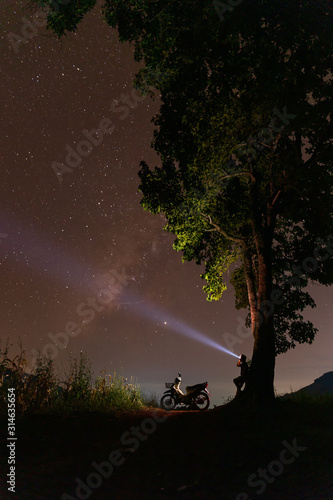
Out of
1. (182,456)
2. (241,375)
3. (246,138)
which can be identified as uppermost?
(246,138)

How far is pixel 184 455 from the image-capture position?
9.09 meters

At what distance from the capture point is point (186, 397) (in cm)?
1695

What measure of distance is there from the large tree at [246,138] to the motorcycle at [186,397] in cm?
372

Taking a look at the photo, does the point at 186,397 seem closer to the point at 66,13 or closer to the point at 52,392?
the point at 52,392

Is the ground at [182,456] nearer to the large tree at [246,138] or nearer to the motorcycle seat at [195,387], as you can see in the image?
the large tree at [246,138]

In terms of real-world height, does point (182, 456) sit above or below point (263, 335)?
below

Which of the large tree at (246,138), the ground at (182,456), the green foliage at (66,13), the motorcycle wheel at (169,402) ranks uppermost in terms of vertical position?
the green foliage at (66,13)

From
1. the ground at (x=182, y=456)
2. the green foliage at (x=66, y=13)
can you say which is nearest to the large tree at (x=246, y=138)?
the green foliage at (x=66, y=13)

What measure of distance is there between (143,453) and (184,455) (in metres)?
0.91

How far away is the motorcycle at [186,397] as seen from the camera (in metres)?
16.8

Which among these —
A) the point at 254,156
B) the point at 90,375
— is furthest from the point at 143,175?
the point at 90,375

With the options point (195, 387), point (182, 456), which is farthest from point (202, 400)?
point (182, 456)

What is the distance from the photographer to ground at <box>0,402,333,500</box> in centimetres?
724

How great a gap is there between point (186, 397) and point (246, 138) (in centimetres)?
993
